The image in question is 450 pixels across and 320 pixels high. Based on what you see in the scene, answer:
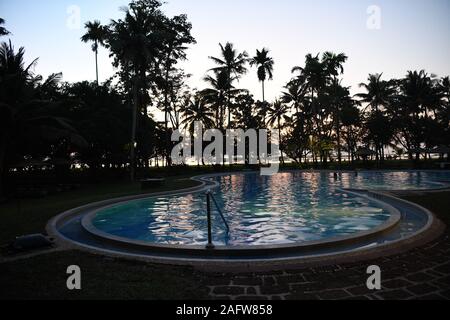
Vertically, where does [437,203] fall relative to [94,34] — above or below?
below

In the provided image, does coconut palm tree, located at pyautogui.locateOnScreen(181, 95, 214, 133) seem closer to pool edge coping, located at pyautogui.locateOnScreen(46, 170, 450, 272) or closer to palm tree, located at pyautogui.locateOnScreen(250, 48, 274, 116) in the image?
palm tree, located at pyautogui.locateOnScreen(250, 48, 274, 116)

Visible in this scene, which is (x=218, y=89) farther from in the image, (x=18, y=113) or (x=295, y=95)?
(x=18, y=113)

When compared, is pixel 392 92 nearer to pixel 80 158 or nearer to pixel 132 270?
pixel 80 158

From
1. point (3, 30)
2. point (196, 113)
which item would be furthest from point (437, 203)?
point (196, 113)

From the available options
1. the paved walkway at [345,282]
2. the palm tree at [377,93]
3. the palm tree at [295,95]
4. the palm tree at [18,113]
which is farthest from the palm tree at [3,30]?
the palm tree at [377,93]

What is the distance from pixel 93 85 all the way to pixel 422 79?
44.4m

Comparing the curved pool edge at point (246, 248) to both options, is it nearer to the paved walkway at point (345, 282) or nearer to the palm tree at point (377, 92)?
the paved walkway at point (345, 282)

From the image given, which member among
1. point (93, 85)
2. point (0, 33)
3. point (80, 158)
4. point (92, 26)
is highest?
point (92, 26)

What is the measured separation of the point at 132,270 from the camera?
5785mm

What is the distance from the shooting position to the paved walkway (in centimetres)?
466

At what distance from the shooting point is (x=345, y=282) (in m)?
5.12

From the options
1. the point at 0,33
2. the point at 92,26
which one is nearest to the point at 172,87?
the point at 92,26

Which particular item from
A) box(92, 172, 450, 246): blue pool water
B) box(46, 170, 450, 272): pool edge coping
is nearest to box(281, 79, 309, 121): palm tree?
box(92, 172, 450, 246): blue pool water

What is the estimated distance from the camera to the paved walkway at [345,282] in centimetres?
466
